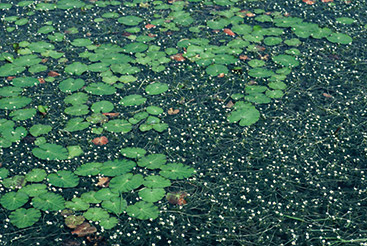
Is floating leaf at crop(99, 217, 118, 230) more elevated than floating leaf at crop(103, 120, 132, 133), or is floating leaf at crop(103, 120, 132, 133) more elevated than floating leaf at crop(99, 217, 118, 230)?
floating leaf at crop(103, 120, 132, 133)

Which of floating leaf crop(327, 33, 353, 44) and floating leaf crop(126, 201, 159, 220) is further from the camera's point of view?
floating leaf crop(327, 33, 353, 44)

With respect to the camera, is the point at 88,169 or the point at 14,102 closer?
the point at 88,169

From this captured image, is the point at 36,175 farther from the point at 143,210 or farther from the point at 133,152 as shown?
the point at 143,210

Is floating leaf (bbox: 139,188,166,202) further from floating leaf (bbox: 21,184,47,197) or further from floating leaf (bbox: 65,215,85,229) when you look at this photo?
floating leaf (bbox: 21,184,47,197)

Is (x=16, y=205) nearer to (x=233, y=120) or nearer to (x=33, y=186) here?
(x=33, y=186)

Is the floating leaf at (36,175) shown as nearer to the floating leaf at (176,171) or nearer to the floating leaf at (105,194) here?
the floating leaf at (105,194)

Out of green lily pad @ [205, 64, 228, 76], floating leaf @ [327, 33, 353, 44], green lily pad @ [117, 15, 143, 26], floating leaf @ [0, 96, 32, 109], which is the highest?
green lily pad @ [117, 15, 143, 26]

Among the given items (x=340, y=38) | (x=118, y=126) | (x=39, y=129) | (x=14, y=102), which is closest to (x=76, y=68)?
(x=14, y=102)

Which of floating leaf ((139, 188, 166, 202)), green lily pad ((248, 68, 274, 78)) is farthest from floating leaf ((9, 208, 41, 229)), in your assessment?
green lily pad ((248, 68, 274, 78))

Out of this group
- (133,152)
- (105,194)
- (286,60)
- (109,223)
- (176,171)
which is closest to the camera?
(109,223)
